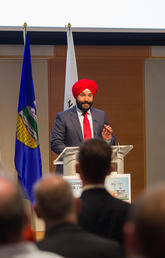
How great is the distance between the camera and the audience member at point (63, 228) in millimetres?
1480

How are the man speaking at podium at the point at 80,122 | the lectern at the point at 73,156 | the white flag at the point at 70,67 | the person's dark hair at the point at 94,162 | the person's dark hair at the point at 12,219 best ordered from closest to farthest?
1. the person's dark hair at the point at 12,219
2. the person's dark hair at the point at 94,162
3. the lectern at the point at 73,156
4. the man speaking at podium at the point at 80,122
5. the white flag at the point at 70,67

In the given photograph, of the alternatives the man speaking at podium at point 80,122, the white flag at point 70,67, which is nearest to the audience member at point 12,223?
the man speaking at podium at point 80,122

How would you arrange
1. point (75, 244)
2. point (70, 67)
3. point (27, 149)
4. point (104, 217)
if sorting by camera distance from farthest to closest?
point (70, 67) < point (27, 149) < point (104, 217) < point (75, 244)

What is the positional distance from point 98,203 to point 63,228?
1.99 feet

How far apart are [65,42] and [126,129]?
170 centimetres

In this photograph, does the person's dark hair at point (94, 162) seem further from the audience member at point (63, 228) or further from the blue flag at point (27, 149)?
the blue flag at point (27, 149)

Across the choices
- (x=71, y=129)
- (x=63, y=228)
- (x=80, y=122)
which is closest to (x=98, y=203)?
(x=63, y=228)

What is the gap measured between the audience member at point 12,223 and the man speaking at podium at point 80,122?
354cm

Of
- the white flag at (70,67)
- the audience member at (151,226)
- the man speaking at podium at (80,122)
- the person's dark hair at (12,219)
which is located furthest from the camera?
the white flag at (70,67)

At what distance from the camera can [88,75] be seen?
7.49 m

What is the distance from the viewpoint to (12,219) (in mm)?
1103

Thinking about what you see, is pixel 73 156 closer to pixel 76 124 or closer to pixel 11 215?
pixel 76 124

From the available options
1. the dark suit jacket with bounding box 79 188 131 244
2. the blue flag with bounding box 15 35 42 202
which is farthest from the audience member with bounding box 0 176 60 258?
the blue flag with bounding box 15 35 42 202

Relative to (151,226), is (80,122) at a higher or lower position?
higher
